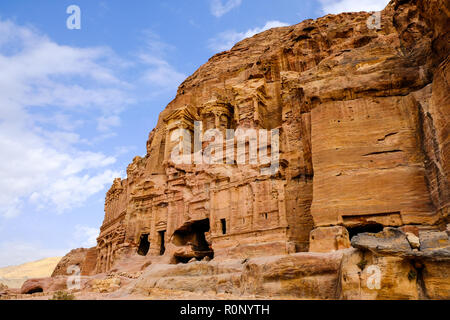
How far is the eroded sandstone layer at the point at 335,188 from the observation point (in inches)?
395

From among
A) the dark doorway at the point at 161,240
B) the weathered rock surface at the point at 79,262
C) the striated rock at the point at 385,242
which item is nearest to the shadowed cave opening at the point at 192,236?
the dark doorway at the point at 161,240

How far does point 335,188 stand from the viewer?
1655cm

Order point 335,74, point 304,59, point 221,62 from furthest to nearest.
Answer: point 221,62 < point 304,59 < point 335,74

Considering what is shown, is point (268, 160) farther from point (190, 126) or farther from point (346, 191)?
point (190, 126)

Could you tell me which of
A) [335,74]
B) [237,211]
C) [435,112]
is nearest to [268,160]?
[237,211]
